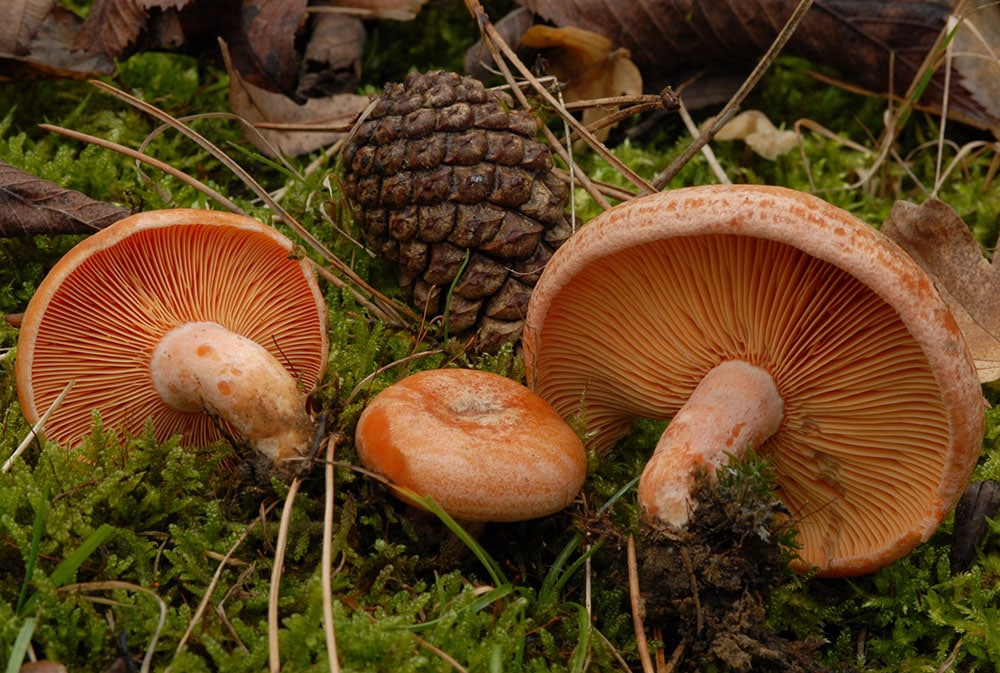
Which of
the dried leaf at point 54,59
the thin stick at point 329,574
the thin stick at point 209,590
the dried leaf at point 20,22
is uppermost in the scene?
the dried leaf at point 20,22

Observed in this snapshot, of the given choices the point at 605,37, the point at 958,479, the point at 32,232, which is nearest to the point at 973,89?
the point at 605,37

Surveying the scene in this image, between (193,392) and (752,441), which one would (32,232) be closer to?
(193,392)

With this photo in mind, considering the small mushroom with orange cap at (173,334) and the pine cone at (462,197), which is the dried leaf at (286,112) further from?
the small mushroom with orange cap at (173,334)

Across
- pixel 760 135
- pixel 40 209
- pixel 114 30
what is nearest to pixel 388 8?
pixel 114 30

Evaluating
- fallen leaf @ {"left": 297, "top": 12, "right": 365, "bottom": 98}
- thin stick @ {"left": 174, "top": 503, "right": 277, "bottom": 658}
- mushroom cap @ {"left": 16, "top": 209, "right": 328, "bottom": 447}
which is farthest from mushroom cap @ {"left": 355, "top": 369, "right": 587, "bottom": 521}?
fallen leaf @ {"left": 297, "top": 12, "right": 365, "bottom": 98}

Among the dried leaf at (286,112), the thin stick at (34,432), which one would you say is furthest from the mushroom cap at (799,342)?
the dried leaf at (286,112)

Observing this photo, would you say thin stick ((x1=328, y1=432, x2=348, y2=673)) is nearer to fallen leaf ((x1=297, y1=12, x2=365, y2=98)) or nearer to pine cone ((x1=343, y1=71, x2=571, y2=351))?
pine cone ((x1=343, y1=71, x2=571, y2=351))

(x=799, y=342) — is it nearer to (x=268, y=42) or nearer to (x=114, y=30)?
(x=268, y=42)
